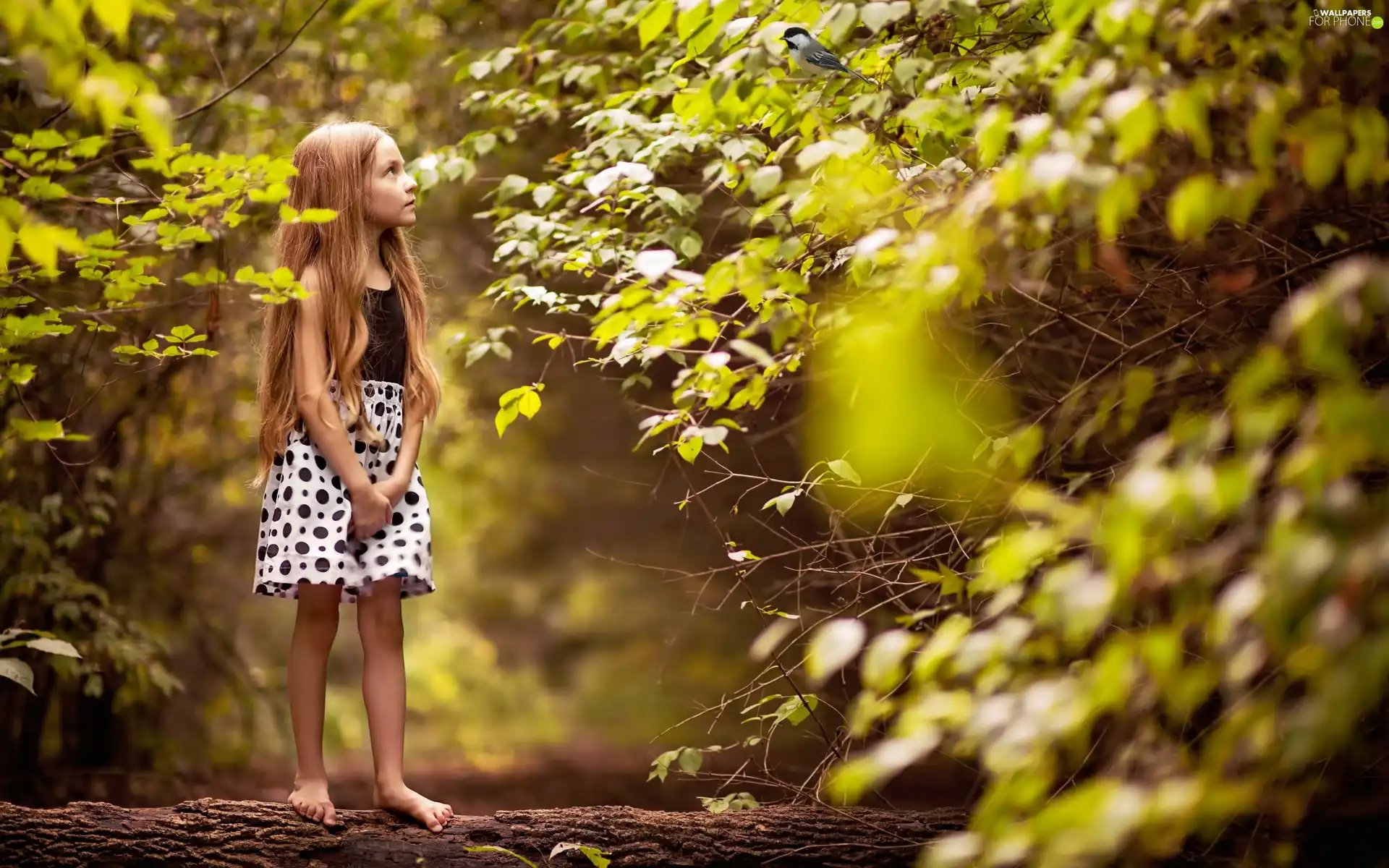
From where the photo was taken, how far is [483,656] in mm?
7867

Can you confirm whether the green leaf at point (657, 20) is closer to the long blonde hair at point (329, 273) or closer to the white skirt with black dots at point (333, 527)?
the long blonde hair at point (329, 273)

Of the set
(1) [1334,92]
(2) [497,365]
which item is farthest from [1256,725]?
(2) [497,365]

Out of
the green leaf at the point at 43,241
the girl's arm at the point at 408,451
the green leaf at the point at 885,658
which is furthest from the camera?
the girl's arm at the point at 408,451

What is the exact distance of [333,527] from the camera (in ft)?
7.72

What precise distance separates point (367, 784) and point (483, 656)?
50.6 inches

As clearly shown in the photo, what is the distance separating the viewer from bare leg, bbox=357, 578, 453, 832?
7.82ft

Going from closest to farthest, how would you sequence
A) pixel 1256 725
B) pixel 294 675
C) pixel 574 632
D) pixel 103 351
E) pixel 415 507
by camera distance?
pixel 1256 725 < pixel 294 675 < pixel 415 507 < pixel 103 351 < pixel 574 632

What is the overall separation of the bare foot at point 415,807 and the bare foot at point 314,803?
108 millimetres

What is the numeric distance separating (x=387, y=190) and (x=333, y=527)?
2.58 feet

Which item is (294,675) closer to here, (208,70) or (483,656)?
(208,70)

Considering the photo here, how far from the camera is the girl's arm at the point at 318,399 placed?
92.6 inches

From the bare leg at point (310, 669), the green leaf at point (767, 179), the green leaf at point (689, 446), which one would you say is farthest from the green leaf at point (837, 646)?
the bare leg at point (310, 669)

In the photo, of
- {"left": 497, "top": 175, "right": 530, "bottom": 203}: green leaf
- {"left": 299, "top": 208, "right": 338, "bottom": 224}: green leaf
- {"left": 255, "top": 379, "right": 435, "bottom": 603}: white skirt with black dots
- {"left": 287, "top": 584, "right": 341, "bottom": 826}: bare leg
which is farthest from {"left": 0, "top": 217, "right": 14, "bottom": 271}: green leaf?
{"left": 497, "top": 175, "right": 530, "bottom": 203}: green leaf

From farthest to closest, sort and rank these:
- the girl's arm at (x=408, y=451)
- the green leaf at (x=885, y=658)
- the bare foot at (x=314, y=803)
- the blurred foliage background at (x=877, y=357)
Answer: the girl's arm at (x=408, y=451), the bare foot at (x=314, y=803), the green leaf at (x=885, y=658), the blurred foliage background at (x=877, y=357)
